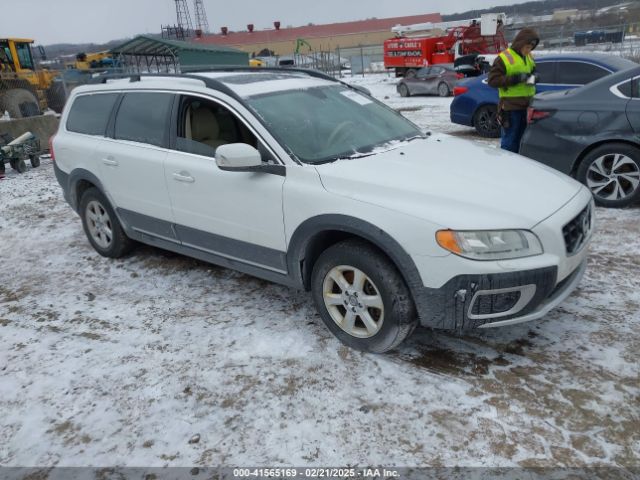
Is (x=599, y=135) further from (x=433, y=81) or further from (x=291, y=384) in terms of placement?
(x=433, y=81)

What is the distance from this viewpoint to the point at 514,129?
652 centimetres

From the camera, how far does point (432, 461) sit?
92.5 inches

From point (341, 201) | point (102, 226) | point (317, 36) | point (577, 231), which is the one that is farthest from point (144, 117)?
point (317, 36)

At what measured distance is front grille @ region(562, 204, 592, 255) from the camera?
2.85 metres

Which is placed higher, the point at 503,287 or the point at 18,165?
the point at 503,287

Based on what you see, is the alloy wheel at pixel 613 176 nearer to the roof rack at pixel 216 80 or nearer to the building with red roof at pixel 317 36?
the roof rack at pixel 216 80

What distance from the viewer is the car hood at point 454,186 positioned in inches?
106

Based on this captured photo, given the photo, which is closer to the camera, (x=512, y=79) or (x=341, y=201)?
(x=341, y=201)

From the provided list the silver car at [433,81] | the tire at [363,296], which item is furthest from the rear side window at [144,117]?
the silver car at [433,81]

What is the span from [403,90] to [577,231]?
17.5 meters

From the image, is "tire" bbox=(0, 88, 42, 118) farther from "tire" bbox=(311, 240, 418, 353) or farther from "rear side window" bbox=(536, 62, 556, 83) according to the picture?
"tire" bbox=(311, 240, 418, 353)

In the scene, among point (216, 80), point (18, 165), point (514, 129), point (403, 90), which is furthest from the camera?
point (403, 90)

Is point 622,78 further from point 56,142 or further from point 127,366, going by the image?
point 56,142

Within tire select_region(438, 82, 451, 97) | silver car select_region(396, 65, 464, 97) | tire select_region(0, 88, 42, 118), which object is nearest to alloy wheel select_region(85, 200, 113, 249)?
tire select_region(0, 88, 42, 118)
